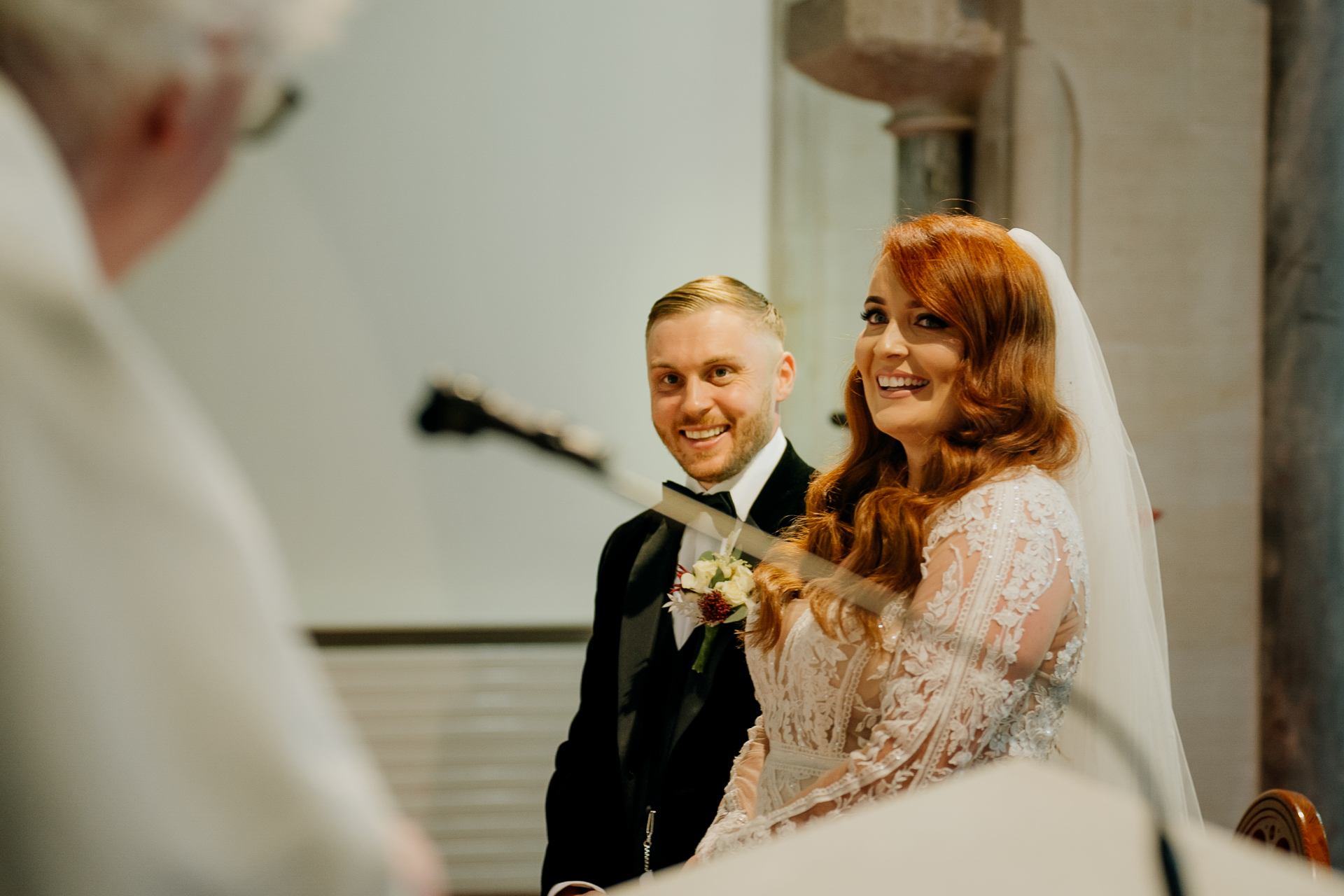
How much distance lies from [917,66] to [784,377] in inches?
75.0

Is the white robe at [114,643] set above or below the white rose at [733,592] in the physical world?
above

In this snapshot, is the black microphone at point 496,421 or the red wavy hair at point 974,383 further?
the red wavy hair at point 974,383

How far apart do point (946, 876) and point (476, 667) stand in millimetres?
2661

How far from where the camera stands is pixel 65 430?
51 centimetres

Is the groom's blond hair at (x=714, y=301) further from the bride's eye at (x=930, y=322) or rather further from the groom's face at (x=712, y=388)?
the bride's eye at (x=930, y=322)

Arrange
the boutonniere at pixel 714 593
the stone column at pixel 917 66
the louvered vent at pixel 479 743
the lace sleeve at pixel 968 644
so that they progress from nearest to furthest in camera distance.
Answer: the lace sleeve at pixel 968 644, the boutonniere at pixel 714 593, the louvered vent at pixel 479 743, the stone column at pixel 917 66

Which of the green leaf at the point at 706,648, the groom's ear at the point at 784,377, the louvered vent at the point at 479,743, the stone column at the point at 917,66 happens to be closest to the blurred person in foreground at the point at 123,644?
the green leaf at the point at 706,648

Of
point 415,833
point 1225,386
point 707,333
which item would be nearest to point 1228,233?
point 1225,386

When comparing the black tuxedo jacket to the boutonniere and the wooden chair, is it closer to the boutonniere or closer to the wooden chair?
the boutonniere

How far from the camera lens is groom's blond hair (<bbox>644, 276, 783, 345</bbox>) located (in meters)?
2.21

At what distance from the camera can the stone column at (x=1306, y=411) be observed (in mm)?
3777

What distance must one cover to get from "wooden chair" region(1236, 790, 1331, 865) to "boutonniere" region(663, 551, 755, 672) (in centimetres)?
93

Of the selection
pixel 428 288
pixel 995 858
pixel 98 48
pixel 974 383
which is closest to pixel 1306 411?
pixel 974 383

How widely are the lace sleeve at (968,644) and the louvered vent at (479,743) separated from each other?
164 centimetres
